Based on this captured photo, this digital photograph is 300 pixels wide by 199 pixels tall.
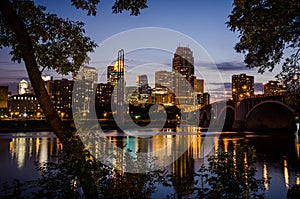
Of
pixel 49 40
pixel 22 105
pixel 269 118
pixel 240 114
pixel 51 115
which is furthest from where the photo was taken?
pixel 22 105

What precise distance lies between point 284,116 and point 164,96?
11023cm

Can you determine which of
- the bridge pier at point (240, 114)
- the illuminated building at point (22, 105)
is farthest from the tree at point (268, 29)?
the illuminated building at point (22, 105)

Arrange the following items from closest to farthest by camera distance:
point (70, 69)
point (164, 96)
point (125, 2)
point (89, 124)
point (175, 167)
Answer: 1. point (89, 124)
2. point (125, 2)
3. point (70, 69)
4. point (175, 167)
5. point (164, 96)

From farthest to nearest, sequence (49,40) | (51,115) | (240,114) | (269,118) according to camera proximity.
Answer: (240,114)
(269,118)
(49,40)
(51,115)

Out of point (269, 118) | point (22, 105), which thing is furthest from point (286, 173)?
point (22, 105)

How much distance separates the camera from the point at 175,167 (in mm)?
23578

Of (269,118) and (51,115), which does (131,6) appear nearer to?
(51,115)

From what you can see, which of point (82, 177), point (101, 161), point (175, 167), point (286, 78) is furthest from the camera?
point (175, 167)

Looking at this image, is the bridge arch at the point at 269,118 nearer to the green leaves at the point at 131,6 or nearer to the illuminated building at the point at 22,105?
the green leaves at the point at 131,6

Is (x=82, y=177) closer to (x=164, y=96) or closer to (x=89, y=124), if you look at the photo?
(x=89, y=124)

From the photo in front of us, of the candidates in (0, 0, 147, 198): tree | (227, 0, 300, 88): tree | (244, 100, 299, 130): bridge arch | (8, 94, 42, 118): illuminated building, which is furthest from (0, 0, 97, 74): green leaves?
(8, 94, 42, 118): illuminated building

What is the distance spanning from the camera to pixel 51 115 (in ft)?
22.9

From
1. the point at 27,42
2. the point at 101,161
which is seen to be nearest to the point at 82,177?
the point at 101,161

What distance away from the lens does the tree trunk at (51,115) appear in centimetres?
611
